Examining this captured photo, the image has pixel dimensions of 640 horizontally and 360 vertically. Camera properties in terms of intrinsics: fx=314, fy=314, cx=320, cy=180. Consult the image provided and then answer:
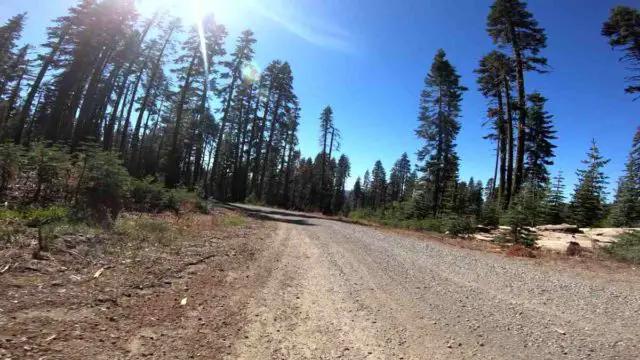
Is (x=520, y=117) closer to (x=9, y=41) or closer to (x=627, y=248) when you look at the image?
(x=627, y=248)

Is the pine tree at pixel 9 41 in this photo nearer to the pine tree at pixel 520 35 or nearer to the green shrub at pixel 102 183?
the green shrub at pixel 102 183

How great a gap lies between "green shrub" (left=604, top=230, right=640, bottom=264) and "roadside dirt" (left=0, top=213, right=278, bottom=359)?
10398 mm

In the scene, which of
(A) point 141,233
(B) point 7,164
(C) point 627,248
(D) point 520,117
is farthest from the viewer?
(D) point 520,117

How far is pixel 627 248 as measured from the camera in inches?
373

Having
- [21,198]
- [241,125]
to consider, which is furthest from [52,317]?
[241,125]

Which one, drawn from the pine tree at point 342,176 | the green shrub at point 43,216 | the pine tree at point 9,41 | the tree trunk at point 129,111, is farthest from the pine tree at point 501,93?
the pine tree at point 342,176

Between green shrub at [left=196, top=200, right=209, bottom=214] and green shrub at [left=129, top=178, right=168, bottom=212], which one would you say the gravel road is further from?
green shrub at [left=196, top=200, right=209, bottom=214]

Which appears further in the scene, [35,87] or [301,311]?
[35,87]

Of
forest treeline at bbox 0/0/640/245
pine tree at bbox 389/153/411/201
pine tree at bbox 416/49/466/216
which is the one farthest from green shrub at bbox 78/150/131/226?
pine tree at bbox 389/153/411/201

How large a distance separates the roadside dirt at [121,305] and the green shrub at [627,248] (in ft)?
34.1

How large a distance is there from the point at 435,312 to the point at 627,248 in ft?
28.8

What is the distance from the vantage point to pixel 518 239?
12.3 meters

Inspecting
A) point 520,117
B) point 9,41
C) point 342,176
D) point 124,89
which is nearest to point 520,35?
point 520,117

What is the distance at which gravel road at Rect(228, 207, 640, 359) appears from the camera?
373cm
